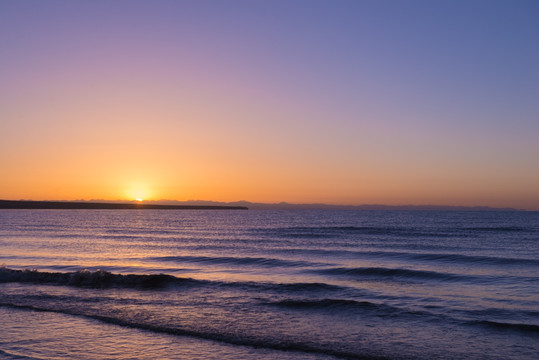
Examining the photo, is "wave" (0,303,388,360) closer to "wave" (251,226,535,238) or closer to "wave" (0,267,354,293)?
"wave" (0,267,354,293)

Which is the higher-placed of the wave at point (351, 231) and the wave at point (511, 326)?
the wave at point (511, 326)

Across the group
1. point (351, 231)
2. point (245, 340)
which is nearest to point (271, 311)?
point (245, 340)

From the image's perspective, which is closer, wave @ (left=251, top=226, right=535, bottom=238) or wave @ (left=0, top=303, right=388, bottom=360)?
wave @ (left=0, top=303, right=388, bottom=360)

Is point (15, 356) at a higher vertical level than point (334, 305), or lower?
higher

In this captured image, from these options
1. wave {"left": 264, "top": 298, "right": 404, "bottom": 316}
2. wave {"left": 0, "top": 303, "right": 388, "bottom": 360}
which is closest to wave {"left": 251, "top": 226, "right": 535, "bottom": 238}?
wave {"left": 264, "top": 298, "right": 404, "bottom": 316}

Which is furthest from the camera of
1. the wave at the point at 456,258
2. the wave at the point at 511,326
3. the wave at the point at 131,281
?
the wave at the point at 456,258

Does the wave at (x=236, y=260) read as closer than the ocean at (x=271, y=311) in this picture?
No

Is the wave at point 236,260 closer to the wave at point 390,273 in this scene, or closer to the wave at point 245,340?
the wave at point 390,273

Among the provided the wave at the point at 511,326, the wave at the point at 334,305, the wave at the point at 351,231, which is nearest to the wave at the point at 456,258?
the wave at the point at 334,305

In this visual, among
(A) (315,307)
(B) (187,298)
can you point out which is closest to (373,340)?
(A) (315,307)

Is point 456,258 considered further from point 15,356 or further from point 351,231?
point 351,231

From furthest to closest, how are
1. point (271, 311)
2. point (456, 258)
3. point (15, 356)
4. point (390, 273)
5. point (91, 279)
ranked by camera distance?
1. point (456, 258)
2. point (390, 273)
3. point (91, 279)
4. point (271, 311)
5. point (15, 356)

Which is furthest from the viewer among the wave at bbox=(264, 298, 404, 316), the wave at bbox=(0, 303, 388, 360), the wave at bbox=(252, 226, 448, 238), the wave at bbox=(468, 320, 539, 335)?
the wave at bbox=(252, 226, 448, 238)

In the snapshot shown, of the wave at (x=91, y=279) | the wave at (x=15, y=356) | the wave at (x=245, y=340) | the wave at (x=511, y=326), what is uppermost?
the wave at (x=15, y=356)
